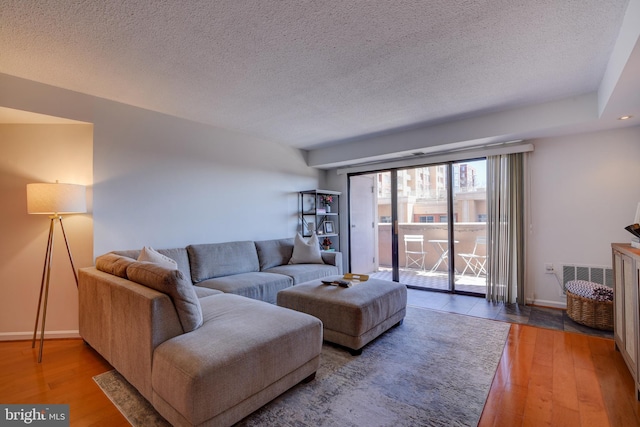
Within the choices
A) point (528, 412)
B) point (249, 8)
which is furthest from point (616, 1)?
point (528, 412)

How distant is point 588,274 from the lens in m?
3.36

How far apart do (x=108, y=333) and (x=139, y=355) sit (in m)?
0.62

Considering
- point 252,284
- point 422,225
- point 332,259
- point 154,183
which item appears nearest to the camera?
point 252,284

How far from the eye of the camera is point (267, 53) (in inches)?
84.1

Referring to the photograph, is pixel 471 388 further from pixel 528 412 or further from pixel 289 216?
pixel 289 216

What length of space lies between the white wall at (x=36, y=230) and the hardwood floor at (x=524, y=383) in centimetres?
29

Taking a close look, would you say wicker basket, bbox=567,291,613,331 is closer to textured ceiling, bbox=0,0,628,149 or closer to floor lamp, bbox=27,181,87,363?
textured ceiling, bbox=0,0,628,149

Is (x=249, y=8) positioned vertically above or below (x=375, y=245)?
above

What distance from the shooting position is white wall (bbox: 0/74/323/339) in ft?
9.07

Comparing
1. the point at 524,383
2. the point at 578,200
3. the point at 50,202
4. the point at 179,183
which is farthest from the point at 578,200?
the point at 50,202

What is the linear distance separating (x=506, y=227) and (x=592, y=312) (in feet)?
4.06

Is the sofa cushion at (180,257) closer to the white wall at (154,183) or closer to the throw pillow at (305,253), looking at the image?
the white wall at (154,183)

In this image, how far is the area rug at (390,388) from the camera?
1.65 meters

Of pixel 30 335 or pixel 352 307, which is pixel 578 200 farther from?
pixel 30 335
